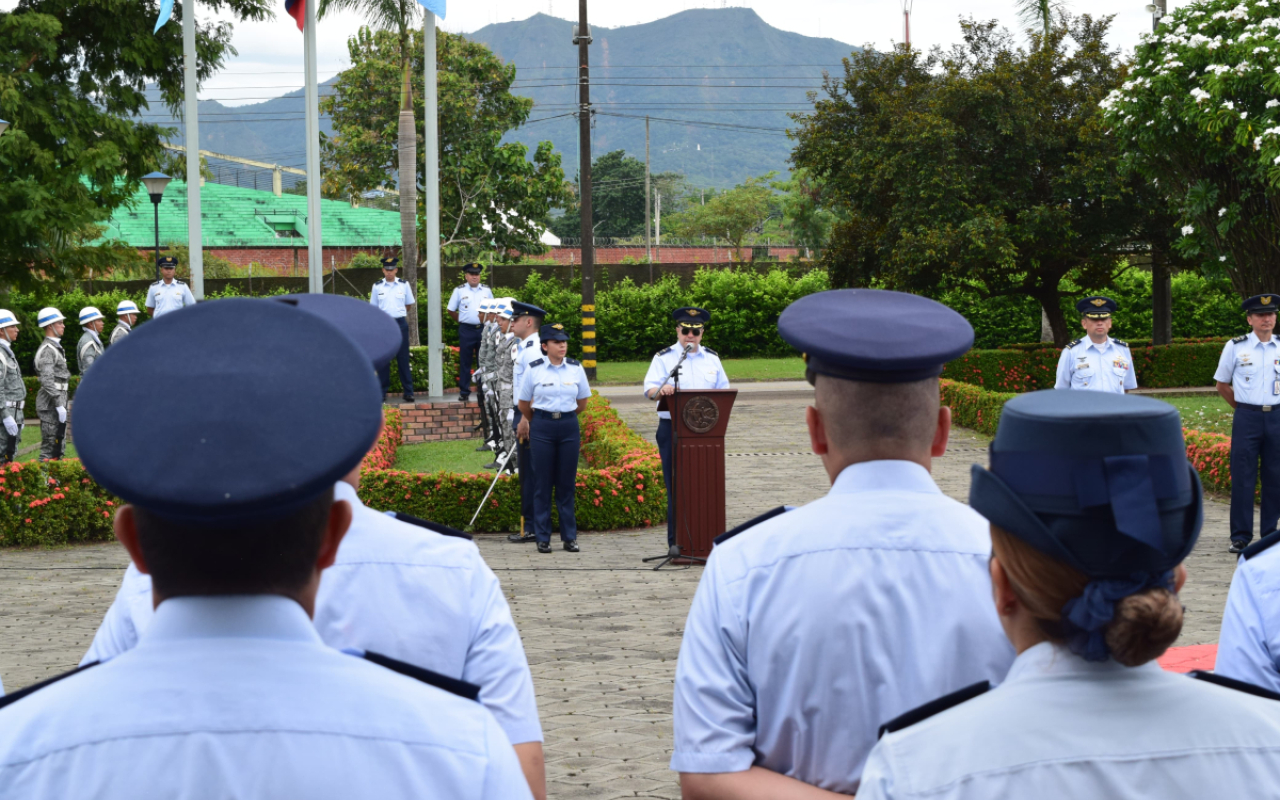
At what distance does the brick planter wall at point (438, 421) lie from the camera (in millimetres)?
18219

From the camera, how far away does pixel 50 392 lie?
1495 centimetres

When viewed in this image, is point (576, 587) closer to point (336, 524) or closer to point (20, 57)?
point (336, 524)

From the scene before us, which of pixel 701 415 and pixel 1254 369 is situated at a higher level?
pixel 1254 369

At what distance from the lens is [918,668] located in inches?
83.5

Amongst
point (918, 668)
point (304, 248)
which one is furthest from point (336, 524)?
point (304, 248)

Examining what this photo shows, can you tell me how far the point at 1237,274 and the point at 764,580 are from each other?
18.9 meters

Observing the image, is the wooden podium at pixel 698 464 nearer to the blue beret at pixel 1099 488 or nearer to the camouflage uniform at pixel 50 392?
the blue beret at pixel 1099 488

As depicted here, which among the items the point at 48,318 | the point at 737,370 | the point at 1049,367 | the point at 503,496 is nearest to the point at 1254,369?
the point at 503,496

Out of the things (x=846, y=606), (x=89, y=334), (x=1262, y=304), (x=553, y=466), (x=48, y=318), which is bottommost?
(x=553, y=466)

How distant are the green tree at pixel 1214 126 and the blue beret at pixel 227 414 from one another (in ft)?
52.4

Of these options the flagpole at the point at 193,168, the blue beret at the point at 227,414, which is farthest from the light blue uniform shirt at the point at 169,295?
the blue beret at the point at 227,414

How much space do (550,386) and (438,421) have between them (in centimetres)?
861

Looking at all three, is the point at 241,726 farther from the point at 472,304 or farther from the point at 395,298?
the point at 472,304

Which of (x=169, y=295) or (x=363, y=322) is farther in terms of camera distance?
(x=169, y=295)
